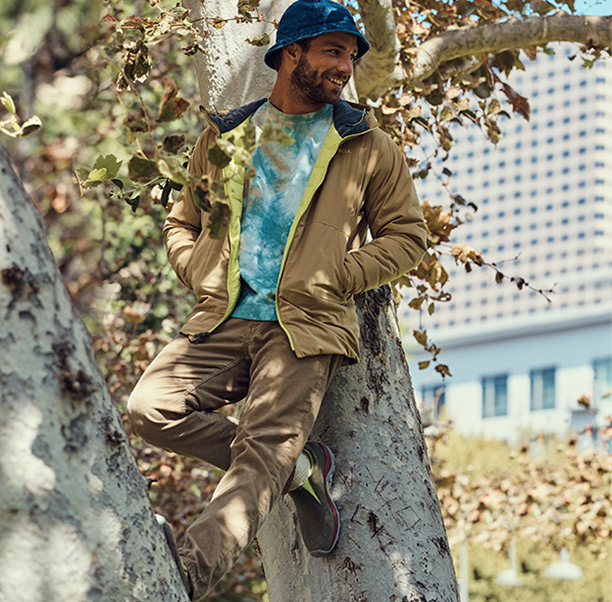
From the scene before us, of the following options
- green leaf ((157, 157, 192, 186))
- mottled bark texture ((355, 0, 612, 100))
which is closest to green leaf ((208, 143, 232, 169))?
green leaf ((157, 157, 192, 186))

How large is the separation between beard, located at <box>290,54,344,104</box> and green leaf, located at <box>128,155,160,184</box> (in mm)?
1085

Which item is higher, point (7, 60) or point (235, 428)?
point (7, 60)

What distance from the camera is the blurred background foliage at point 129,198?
11.7 feet

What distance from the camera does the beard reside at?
3422 mm

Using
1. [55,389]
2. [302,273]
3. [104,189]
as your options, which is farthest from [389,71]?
[104,189]

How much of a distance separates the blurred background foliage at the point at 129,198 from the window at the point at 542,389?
135 ft

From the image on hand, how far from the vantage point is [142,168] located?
8.14 feet

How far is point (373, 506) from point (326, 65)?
153 centimetres

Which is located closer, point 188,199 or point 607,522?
point 188,199

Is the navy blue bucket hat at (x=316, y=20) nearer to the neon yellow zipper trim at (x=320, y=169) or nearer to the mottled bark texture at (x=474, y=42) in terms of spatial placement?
the neon yellow zipper trim at (x=320, y=169)

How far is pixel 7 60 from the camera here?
17.9 feet

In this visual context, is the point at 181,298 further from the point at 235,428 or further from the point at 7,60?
the point at 235,428

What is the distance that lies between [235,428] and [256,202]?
80 centimetres

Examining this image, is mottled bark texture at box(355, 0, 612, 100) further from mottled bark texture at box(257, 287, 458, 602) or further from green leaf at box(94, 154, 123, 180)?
green leaf at box(94, 154, 123, 180)
